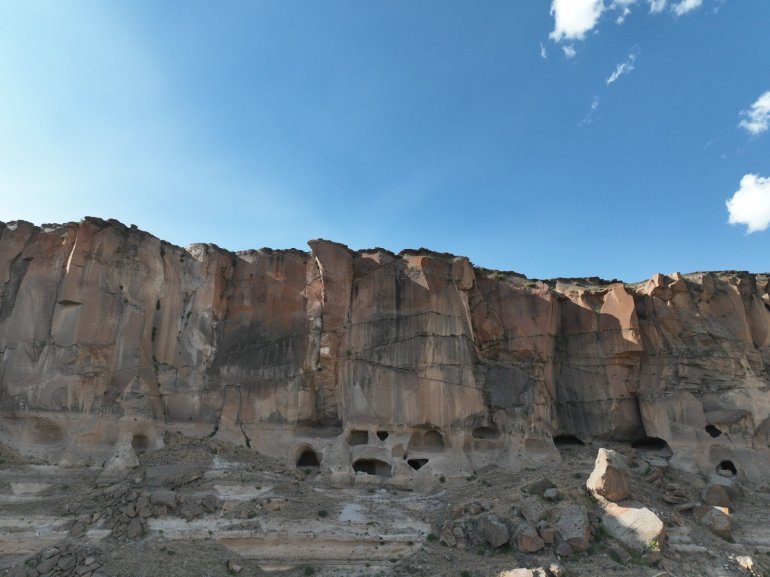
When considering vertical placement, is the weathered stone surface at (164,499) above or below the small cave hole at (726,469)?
below

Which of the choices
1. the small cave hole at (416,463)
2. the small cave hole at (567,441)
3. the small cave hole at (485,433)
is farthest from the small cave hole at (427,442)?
the small cave hole at (567,441)

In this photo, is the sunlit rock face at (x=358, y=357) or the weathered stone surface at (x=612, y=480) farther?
the sunlit rock face at (x=358, y=357)

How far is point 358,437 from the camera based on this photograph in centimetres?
3138

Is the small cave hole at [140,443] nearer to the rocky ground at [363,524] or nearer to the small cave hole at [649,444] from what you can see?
the rocky ground at [363,524]

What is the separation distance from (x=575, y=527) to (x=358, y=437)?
42.4 ft

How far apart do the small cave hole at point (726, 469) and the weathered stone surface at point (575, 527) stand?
1354 cm

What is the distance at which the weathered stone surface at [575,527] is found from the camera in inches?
860

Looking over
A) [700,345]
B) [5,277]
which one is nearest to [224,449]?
[5,277]

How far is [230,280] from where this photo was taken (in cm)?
3619

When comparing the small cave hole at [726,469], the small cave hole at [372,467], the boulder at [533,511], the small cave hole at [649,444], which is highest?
the small cave hole at [649,444]

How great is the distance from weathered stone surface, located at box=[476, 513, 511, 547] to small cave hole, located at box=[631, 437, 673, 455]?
52.3 ft

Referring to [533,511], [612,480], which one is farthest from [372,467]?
[612,480]

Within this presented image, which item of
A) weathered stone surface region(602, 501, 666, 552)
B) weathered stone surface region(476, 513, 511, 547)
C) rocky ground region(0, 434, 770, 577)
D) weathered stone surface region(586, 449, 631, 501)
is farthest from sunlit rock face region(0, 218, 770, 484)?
weathered stone surface region(602, 501, 666, 552)

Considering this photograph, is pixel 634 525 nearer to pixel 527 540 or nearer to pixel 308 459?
pixel 527 540
